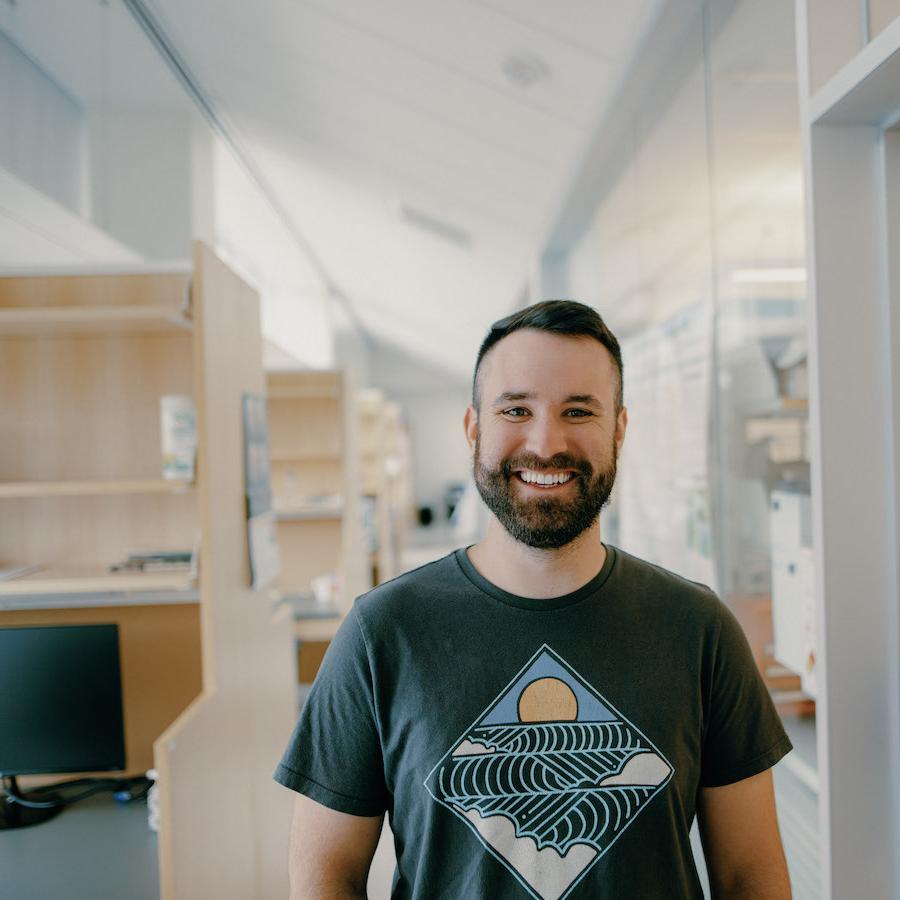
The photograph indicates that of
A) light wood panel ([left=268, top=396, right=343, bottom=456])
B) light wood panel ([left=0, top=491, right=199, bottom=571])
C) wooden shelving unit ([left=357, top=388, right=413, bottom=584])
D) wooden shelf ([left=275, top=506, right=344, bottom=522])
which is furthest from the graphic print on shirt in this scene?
wooden shelving unit ([left=357, top=388, right=413, bottom=584])

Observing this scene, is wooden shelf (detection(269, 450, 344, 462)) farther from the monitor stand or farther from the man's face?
the man's face

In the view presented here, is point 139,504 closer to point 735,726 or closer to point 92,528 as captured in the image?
point 92,528

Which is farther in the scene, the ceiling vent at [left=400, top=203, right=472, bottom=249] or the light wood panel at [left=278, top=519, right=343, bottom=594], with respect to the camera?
the ceiling vent at [left=400, top=203, right=472, bottom=249]

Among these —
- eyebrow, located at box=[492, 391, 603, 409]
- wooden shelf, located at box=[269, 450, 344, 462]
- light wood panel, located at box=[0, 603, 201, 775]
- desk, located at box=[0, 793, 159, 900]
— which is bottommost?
desk, located at box=[0, 793, 159, 900]

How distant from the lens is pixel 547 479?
103cm

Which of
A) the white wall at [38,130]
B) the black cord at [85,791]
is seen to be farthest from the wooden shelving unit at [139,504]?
the white wall at [38,130]

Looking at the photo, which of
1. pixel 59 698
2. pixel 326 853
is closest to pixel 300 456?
pixel 59 698

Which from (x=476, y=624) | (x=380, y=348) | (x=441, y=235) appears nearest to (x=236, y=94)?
(x=441, y=235)

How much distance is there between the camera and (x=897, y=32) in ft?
3.22

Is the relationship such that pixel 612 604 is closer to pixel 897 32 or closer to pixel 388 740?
pixel 388 740

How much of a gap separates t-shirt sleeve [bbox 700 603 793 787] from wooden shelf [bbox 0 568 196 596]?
1.34 metres

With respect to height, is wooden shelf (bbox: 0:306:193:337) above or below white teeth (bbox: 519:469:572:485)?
above

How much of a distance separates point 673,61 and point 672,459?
4.05ft

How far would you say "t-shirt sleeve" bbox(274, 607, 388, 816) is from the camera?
1.02m
